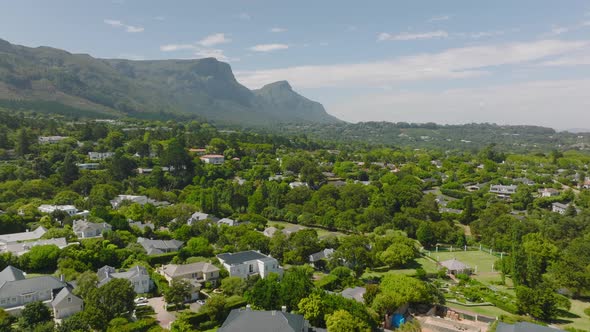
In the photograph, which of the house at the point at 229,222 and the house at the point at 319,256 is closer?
the house at the point at 319,256

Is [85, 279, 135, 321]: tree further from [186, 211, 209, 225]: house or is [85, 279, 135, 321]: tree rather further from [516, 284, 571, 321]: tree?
[516, 284, 571, 321]: tree

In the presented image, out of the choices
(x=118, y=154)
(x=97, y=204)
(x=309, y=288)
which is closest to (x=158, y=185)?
(x=118, y=154)

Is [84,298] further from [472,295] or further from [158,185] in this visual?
[158,185]

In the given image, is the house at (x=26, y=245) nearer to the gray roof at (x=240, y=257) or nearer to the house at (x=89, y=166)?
the gray roof at (x=240, y=257)

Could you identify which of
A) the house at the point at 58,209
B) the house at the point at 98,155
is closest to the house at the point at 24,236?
the house at the point at 58,209

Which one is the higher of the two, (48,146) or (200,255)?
(48,146)
